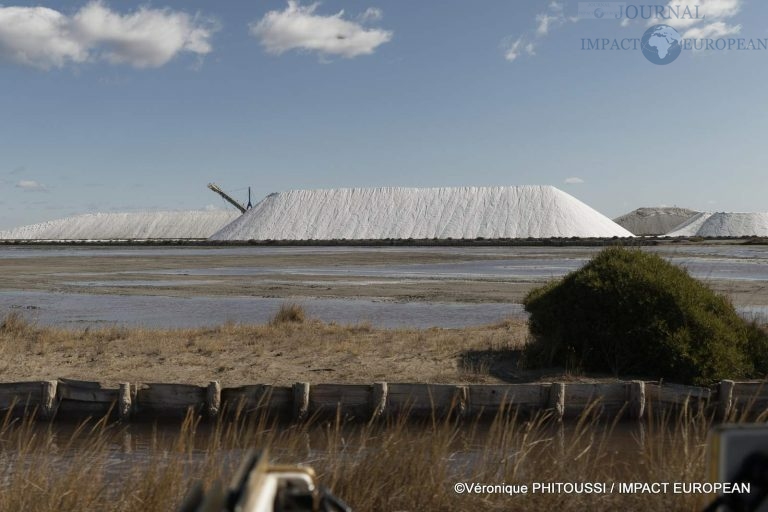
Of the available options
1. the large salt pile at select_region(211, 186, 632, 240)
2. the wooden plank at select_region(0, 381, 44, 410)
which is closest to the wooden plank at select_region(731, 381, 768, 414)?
the wooden plank at select_region(0, 381, 44, 410)

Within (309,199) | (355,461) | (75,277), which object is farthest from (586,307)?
(309,199)

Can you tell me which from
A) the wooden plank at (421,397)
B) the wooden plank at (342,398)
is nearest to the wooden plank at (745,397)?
the wooden plank at (421,397)

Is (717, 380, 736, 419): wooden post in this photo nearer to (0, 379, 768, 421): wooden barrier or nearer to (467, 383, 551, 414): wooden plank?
(0, 379, 768, 421): wooden barrier

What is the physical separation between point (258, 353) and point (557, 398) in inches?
228

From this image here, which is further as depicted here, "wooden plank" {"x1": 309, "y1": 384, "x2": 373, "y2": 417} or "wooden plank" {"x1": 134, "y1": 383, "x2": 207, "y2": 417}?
"wooden plank" {"x1": 134, "y1": 383, "x2": 207, "y2": 417}

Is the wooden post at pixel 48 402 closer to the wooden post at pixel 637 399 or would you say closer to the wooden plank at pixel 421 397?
the wooden plank at pixel 421 397

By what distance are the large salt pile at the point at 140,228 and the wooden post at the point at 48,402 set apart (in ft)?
578

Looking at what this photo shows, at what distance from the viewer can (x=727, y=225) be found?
469ft

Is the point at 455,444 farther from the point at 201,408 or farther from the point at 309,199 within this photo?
the point at 309,199

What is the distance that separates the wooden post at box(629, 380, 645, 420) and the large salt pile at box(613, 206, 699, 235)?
180218mm

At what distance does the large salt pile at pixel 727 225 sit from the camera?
139000 mm

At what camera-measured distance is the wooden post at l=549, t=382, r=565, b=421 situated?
9203 millimetres

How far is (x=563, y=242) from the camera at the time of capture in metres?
76.4

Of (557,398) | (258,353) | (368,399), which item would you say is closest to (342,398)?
(368,399)
